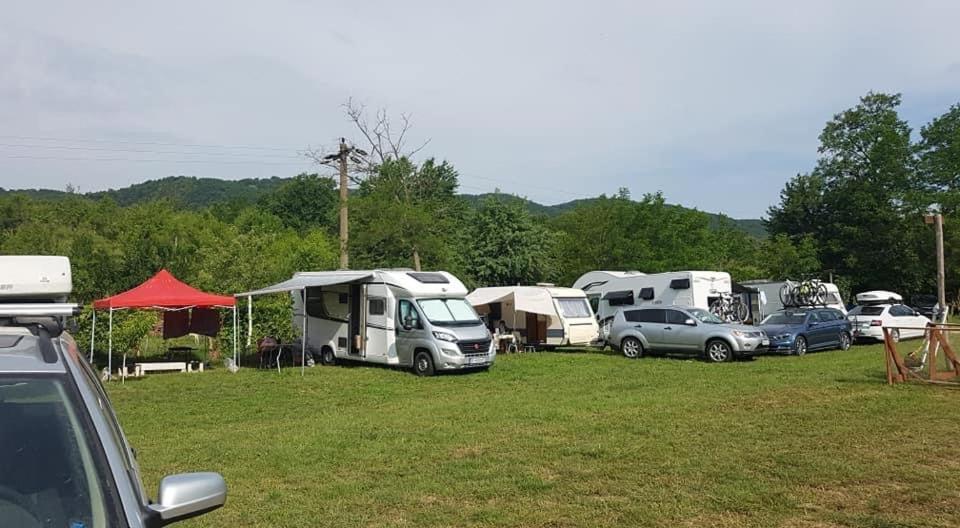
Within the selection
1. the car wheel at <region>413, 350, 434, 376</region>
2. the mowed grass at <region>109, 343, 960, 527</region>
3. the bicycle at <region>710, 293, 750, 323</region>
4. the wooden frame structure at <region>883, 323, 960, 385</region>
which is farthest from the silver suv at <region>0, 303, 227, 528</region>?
the bicycle at <region>710, 293, 750, 323</region>

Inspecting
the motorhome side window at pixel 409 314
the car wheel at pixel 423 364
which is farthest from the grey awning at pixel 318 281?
the car wheel at pixel 423 364

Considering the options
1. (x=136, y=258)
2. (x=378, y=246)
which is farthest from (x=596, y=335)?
(x=136, y=258)

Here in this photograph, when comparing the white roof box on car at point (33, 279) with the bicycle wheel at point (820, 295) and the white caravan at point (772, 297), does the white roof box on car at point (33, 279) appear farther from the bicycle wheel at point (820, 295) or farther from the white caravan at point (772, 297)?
the bicycle wheel at point (820, 295)

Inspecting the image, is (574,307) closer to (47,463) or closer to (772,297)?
(772,297)

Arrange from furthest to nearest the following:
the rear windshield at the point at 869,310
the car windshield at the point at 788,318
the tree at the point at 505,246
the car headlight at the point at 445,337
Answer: the tree at the point at 505,246 < the rear windshield at the point at 869,310 < the car windshield at the point at 788,318 < the car headlight at the point at 445,337

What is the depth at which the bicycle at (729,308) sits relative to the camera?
23453mm

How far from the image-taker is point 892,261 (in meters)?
45.8

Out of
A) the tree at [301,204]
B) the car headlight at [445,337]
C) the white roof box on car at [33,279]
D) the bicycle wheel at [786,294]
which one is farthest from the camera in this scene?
the tree at [301,204]

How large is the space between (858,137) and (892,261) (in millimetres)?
9455

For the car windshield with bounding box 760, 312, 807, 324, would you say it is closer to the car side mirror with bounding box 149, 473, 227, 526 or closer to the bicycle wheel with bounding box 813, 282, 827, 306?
the bicycle wheel with bounding box 813, 282, 827, 306

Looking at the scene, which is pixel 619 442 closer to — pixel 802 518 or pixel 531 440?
pixel 531 440

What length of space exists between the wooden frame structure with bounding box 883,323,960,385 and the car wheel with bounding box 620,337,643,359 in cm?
752

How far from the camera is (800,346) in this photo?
19453 mm

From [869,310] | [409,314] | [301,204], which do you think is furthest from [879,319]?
[301,204]
